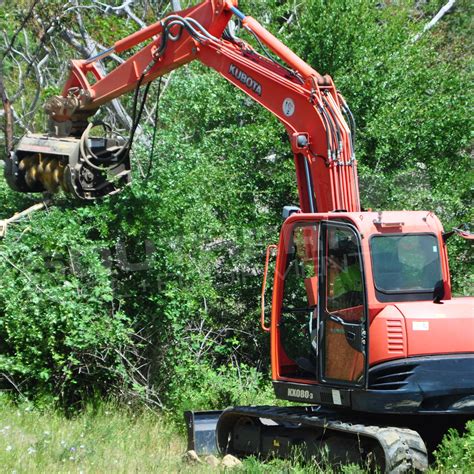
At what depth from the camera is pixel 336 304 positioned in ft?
26.9

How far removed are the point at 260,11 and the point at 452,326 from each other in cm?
995

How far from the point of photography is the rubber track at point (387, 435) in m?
7.47

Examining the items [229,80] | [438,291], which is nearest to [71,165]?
[229,80]

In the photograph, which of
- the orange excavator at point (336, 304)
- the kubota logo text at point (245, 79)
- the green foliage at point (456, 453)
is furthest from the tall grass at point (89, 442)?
the kubota logo text at point (245, 79)

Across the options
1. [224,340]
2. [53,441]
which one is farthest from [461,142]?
[53,441]

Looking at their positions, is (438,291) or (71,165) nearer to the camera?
(438,291)

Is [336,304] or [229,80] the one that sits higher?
[229,80]

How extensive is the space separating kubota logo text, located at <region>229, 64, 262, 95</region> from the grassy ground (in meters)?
3.75

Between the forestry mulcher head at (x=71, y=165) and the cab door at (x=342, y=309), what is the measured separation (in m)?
3.47

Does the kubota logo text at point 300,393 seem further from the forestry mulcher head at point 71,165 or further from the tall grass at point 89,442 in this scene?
the forestry mulcher head at point 71,165

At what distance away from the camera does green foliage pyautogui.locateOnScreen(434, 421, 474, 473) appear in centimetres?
742

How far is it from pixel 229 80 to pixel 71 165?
2.06 m

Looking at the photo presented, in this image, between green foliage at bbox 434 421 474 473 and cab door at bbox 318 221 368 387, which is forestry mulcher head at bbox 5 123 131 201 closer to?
cab door at bbox 318 221 368 387

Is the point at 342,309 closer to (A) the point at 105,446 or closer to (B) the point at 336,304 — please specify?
(B) the point at 336,304
